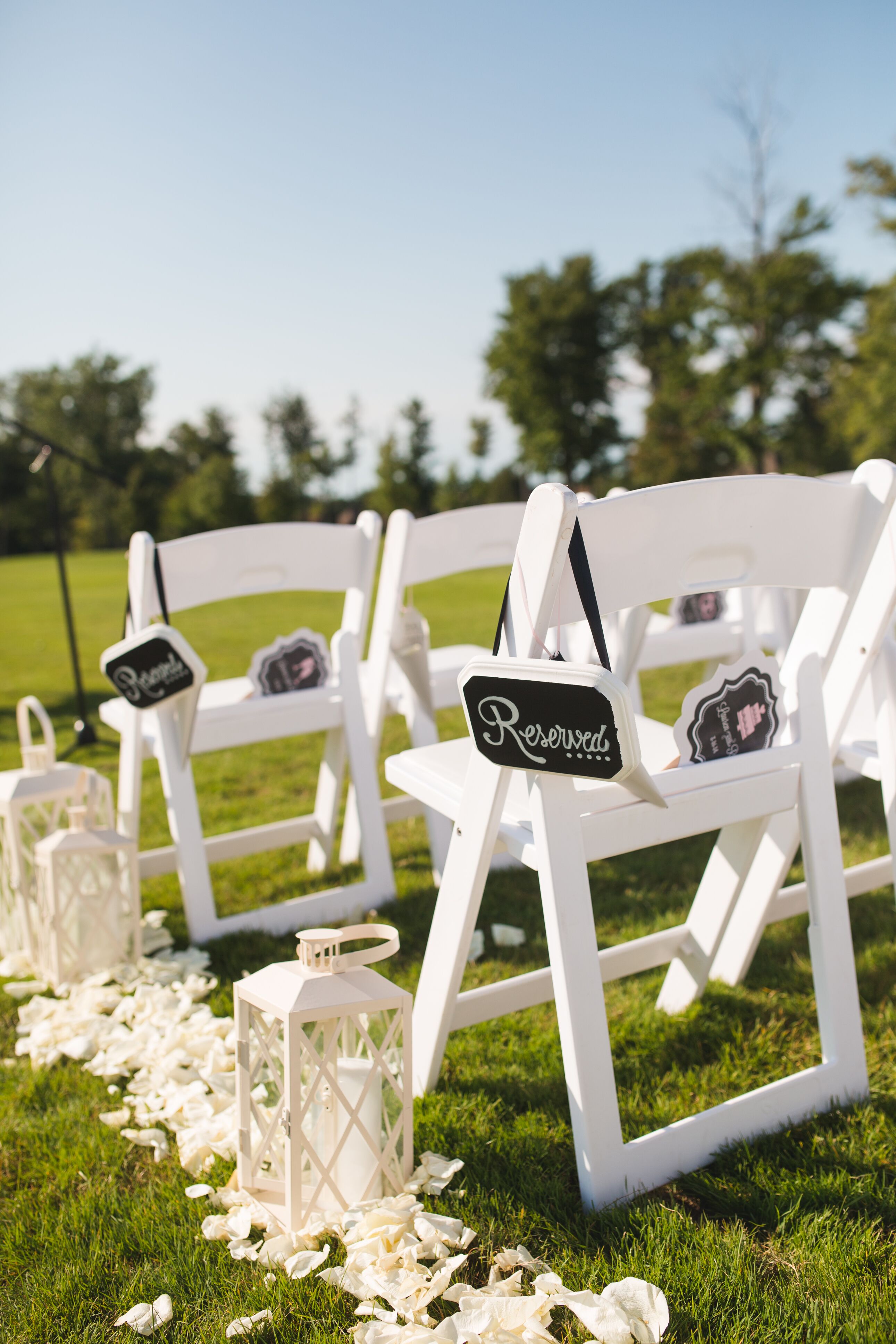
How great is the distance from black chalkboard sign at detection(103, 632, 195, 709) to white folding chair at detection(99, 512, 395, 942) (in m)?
0.29

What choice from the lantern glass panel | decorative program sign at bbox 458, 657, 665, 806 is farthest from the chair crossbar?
decorative program sign at bbox 458, 657, 665, 806

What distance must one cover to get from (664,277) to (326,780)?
160ft

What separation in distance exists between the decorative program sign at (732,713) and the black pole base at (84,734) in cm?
410

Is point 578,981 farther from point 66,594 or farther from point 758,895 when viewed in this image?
point 66,594

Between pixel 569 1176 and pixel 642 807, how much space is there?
2.23 ft

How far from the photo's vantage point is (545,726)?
1272 millimetres

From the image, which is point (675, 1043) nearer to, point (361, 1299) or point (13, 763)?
point (361, 1299)

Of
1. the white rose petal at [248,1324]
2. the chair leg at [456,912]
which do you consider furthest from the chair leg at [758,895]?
the white rose petal at [248,1324]

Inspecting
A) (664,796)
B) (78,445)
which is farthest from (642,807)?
(78,445)

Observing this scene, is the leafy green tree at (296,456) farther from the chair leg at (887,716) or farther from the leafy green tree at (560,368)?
the chair leg at (887,716)

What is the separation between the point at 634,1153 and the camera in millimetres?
1528

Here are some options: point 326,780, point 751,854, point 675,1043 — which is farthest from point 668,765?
point 326,780

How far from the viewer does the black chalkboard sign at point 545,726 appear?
1207 millimetres

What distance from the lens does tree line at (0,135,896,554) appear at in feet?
93.0
